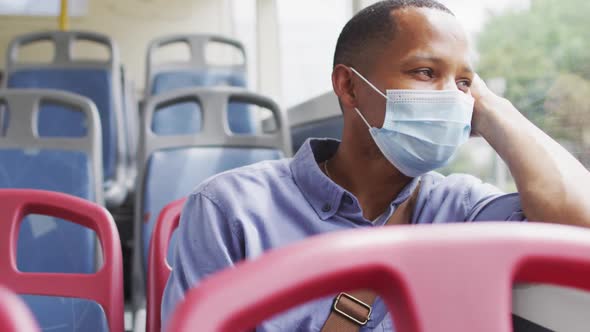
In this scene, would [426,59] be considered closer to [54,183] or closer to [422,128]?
[422,128]

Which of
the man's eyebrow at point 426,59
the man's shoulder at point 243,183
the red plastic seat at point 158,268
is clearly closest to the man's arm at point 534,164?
the man's eyebrow at point 426,59

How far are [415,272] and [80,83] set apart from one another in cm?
322

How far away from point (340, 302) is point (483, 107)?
0.47m

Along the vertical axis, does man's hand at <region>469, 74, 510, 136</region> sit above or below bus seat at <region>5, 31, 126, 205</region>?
above

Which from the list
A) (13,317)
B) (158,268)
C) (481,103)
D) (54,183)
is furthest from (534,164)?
(54,183)

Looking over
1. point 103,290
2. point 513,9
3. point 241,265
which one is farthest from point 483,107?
point 241,265

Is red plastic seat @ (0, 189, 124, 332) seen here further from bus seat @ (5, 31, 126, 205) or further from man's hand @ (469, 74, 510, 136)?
bus seat @ (5, 31, 126, 205)

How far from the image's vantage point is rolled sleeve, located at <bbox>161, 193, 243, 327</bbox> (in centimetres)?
106

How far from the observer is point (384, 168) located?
1.28 metres

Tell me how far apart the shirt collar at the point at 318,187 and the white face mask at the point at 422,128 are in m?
0.06

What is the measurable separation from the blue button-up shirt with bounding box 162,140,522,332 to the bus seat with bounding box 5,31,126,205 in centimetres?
218

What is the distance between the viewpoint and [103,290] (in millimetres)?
1163

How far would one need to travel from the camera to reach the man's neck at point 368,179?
4.09ft

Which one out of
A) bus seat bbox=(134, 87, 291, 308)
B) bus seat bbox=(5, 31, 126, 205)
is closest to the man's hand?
bus seat bbox=(134, 87, 291, 308)
